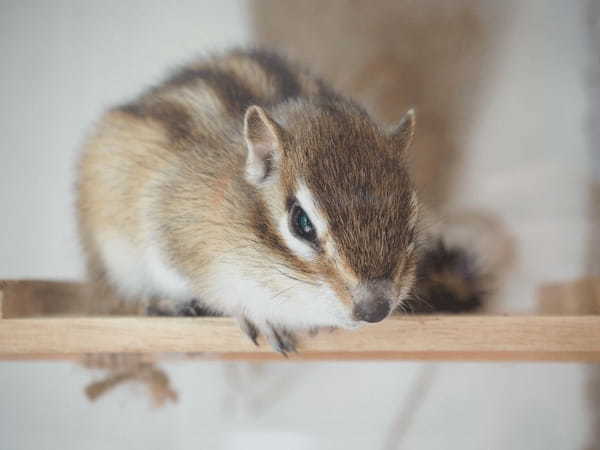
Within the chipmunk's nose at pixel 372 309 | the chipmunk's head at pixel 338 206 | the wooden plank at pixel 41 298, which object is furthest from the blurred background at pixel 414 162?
the chipmunk's nose at pixel 372 309

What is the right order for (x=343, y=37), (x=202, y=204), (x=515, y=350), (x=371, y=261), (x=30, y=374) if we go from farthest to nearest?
(x=343, y=37)
(x=30, y=374)
(x=202, y=204)
(x=515, y=350)
(x=371, y=261)

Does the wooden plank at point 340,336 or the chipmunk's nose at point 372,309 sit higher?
the chipmunk's nose at point 372,309

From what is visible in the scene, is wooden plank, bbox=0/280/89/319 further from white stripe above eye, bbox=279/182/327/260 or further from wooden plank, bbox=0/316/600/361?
white stripe above eye, bbox=279/182/327/260

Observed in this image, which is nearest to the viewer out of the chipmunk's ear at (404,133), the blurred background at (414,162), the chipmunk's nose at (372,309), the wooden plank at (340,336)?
the chipmunk's nose at (372,309)

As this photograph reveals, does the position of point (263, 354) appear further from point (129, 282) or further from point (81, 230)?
point (81, 230)

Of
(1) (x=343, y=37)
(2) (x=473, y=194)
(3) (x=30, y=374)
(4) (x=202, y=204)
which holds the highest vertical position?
(1) (x=343, y=37)

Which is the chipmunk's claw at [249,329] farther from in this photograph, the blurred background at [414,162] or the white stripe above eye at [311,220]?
the blurred background at [414,162]

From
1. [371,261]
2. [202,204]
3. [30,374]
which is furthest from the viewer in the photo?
[30,374]

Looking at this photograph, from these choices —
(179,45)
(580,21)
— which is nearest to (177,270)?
(179,45)
